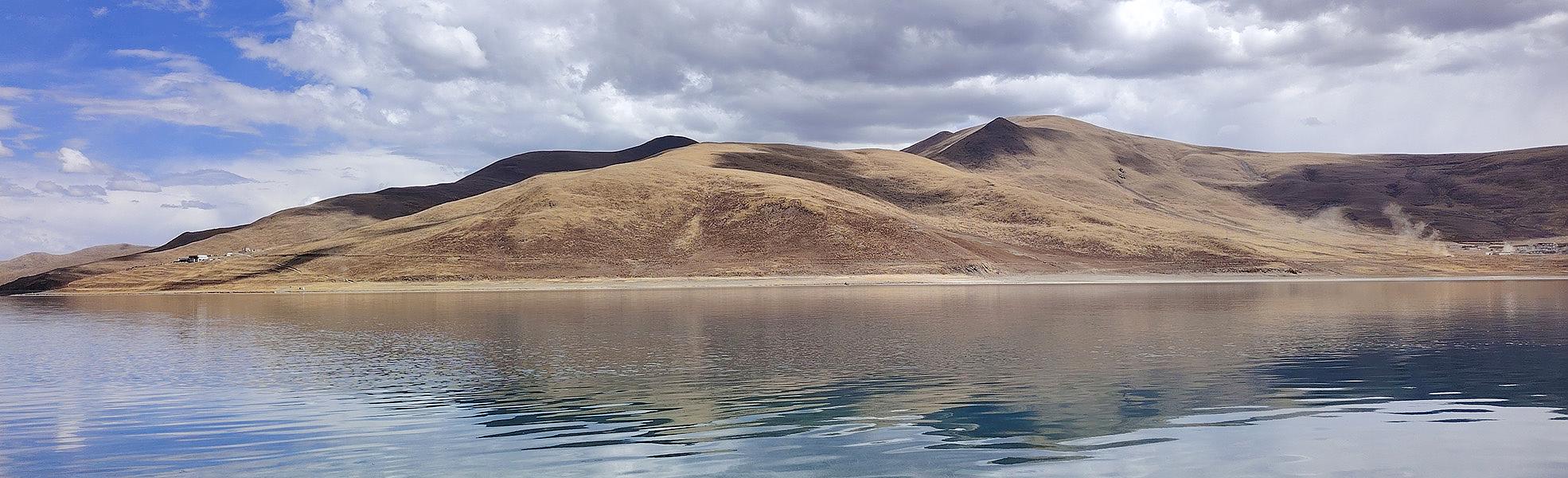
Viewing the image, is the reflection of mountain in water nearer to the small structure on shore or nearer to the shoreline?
the shoreline

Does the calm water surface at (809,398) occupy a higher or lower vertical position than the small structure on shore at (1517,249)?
lower

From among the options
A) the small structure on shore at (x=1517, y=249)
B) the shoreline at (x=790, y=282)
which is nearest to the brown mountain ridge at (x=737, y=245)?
the shoreline at (x=790, y=282)

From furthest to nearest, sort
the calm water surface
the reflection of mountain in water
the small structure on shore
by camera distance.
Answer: the small structure on shore
the reflection of mountain in water
the calm water surface

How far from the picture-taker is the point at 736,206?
176 meters

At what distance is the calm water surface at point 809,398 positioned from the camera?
65.1ft

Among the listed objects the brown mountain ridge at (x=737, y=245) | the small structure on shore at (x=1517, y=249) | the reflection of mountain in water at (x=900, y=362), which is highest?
the brown mountain ridge at (x=737, y=245)

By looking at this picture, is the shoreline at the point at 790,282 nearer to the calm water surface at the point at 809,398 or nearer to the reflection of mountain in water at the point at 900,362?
the reflection of mountain in water at the point at 900,362

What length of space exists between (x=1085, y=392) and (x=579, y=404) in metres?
13.8

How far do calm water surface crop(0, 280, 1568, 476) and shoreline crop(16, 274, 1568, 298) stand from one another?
72.8 metres

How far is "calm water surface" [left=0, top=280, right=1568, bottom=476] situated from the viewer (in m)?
19.8

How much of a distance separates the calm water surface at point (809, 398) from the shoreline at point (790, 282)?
239 feet

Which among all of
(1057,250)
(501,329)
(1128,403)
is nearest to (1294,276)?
(1057,250)

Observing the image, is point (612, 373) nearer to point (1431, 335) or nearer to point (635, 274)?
point (1431, 335)

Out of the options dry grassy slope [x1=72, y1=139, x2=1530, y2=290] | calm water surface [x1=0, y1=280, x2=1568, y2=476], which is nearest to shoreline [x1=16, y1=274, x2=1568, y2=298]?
dry grassy slope [x1=72, y1=139, x2=1530, y2=290]
